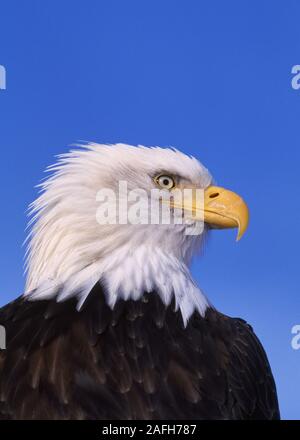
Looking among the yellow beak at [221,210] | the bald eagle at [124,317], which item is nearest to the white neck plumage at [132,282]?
the bald eagle at [124,317]

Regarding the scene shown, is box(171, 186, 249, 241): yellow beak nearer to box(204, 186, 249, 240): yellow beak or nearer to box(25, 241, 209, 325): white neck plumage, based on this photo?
box(204, 186, 249, 240): yellow beak

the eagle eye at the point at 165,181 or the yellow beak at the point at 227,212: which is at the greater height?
the eagle eye at the point at 165,181

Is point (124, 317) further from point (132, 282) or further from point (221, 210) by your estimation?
point (221, 210)

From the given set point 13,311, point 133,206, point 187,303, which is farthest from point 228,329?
point 13,311

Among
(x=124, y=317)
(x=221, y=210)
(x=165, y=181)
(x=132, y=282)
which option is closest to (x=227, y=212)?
(x=221, y=210)

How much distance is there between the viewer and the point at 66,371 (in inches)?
195

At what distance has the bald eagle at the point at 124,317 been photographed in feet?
16.1

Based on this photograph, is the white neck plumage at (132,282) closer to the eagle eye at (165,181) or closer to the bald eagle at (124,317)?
the bald eagle at (124,317)

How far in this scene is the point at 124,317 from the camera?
17.7 ft

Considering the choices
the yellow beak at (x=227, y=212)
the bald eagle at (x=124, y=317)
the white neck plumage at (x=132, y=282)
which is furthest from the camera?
the yellow beak at (x=227, y=212)

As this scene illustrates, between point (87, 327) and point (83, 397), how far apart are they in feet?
1.86

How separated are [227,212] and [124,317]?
52.4 inches

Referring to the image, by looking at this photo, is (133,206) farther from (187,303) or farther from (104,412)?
(104,412)

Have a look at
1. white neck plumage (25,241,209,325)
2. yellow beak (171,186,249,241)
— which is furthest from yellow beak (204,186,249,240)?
white neck plumage (25,241,209,325)
